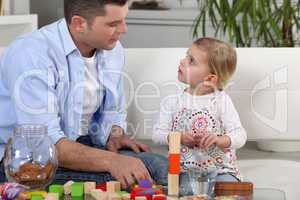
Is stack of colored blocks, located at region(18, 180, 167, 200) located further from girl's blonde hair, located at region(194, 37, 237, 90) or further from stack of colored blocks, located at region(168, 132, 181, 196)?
girl's blonde hair, located at region(194, 37, 237, 90)

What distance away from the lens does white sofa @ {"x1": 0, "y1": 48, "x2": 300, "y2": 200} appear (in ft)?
9.89

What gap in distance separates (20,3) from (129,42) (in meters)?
0.92

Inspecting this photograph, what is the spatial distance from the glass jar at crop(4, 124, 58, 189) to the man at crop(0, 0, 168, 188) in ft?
0.94

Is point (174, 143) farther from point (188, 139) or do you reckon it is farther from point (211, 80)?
point (211, 80)

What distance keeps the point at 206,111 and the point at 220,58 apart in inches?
7.6

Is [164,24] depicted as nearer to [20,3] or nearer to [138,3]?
[138,3]

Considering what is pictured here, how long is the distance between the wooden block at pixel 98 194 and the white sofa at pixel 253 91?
956mm

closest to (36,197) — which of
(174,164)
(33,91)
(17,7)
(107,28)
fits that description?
(174,164)

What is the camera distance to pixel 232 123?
2.79 meters

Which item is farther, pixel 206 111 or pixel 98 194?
pixel 206 111

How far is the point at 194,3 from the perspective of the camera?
17.4ft

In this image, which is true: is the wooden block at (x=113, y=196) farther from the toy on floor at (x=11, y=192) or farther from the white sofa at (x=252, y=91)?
the white sofa at (x=252, y=91)

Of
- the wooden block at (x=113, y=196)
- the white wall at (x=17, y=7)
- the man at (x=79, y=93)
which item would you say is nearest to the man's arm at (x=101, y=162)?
the man at (x=79, y=93)

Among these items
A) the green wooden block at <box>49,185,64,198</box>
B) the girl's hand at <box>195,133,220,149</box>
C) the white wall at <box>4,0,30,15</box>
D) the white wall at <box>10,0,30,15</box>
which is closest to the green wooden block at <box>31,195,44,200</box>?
the green wooden block at <box>49,185,64,198</box>
